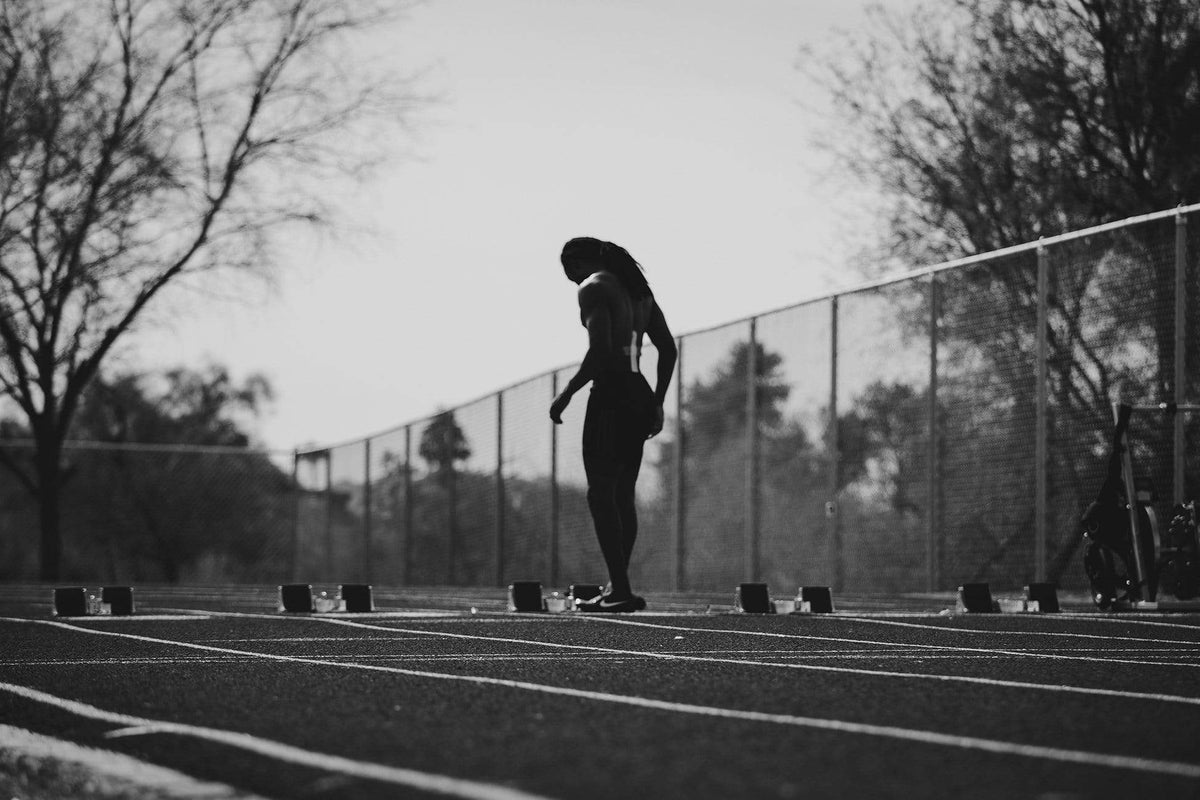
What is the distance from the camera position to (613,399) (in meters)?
11.1

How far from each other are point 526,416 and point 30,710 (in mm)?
19171

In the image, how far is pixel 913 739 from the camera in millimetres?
4473

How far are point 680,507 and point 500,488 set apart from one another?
Result: 19.8 ft

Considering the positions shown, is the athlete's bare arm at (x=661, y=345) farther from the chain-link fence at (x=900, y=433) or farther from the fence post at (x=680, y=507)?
the fence post at (x=680, y=507)

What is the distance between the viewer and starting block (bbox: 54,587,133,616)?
11625 millimetres

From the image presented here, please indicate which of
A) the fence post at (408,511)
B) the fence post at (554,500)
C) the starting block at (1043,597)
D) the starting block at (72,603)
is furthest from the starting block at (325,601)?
the fence post at (408,511)

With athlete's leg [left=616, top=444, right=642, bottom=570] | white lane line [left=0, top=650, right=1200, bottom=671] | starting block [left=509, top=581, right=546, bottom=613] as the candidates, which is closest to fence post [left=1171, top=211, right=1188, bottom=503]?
athlete's leg [left=616, top=444, right=642, bottom=570]

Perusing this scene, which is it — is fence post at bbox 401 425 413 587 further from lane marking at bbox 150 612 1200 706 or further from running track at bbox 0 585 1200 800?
running track at bbox 0 585 1200 800

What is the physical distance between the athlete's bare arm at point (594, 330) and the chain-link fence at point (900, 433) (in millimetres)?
4400

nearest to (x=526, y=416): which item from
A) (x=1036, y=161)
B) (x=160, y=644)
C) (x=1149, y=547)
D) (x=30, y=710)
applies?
(x=1036, y=161)

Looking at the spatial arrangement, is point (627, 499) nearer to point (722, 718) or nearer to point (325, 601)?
point (325, 601)

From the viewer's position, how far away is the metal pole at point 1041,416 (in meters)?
14.9

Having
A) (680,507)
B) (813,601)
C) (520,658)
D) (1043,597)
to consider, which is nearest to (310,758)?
(520,658)

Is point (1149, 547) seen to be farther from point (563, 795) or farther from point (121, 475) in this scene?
point (121, 475)
